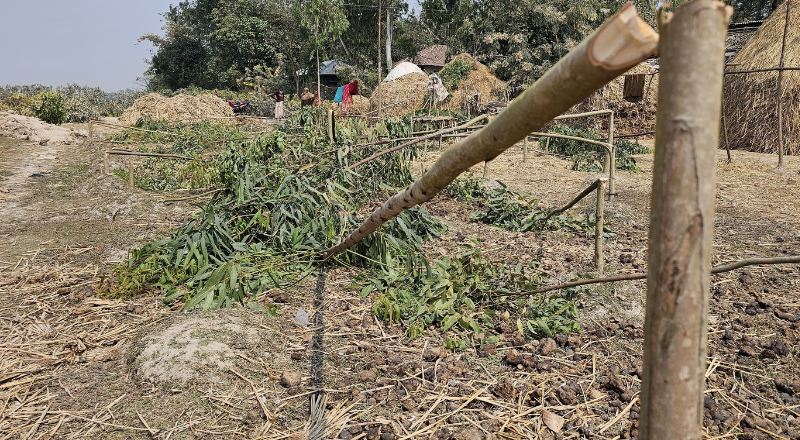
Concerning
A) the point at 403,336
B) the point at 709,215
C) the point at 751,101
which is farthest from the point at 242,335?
the point at 751,101

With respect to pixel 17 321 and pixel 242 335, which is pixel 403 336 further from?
pixel 17 321

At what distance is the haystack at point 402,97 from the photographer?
16609 mm

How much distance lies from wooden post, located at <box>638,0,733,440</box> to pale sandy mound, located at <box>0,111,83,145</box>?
15.4 metres

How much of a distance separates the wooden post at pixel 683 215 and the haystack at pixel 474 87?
15.6 metres

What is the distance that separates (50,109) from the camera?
17.2 meters

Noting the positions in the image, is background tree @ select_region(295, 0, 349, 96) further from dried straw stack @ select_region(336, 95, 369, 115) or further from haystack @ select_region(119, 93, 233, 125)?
haystack @ select_region(119, 93, 233, 125)

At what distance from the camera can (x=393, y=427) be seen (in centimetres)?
207

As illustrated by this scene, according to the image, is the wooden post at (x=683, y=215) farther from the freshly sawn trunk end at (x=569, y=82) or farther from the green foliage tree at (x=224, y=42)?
the green foliage tree at (x=224, y=42)

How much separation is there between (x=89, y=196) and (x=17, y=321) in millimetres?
3975

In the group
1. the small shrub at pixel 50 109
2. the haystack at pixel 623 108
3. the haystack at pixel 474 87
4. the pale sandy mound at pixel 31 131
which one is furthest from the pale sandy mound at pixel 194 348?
the small shrub at pixel 50 109

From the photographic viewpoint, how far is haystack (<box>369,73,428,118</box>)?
16.6m

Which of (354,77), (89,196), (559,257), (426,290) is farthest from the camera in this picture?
(354,77)

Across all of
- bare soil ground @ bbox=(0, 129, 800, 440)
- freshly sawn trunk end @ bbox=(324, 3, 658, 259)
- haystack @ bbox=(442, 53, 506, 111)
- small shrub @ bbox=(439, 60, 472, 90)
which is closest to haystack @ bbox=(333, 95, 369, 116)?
haystack @ bbox=(442, 53, 506, 111)

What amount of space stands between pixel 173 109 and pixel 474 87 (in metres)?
10.9
